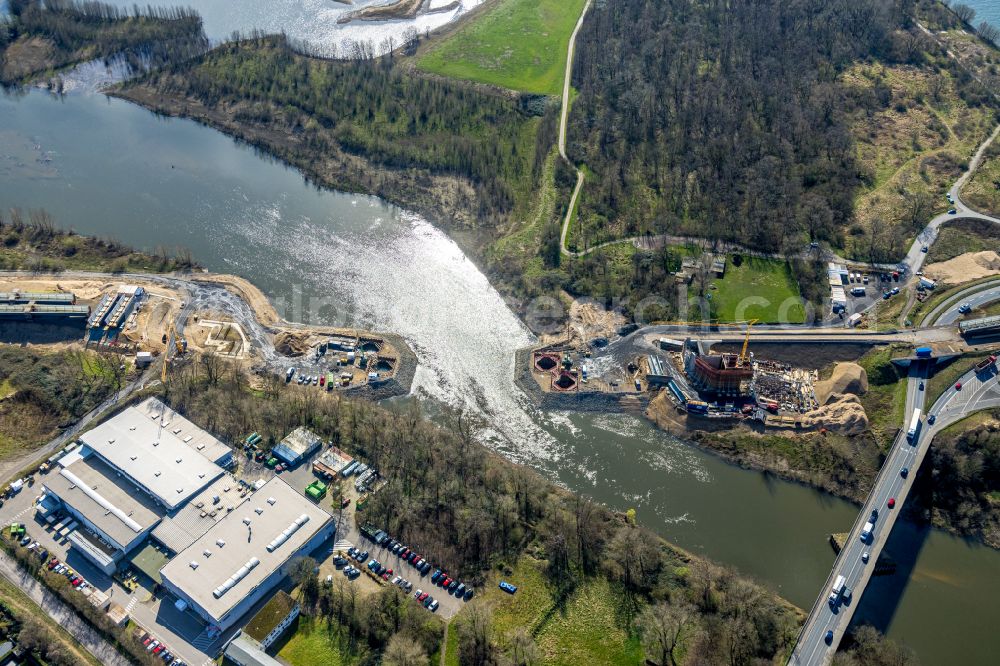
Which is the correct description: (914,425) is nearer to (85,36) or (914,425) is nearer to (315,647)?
(315,647)

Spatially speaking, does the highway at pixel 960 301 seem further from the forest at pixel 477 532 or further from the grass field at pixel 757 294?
the forest at pixel 477 532

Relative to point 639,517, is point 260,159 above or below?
above

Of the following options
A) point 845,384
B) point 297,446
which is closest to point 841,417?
point 845,384

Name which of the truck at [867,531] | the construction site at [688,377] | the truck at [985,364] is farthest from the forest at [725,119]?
the truck at [867,531]

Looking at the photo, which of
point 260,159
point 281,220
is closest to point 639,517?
point 281,220

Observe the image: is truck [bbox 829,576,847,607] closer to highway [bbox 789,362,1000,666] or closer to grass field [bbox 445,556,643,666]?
highway [bbox 789,362,1000,666]

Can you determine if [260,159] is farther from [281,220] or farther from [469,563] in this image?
[469,563]
